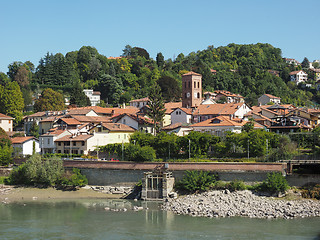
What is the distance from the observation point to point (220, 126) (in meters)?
56.0

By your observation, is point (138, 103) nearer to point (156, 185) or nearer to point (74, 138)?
point (74, 138)

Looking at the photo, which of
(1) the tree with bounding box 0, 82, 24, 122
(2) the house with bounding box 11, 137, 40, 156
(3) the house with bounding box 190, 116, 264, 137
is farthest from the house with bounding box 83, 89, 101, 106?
(3) the house with bounding box 190, 116, 264, 137

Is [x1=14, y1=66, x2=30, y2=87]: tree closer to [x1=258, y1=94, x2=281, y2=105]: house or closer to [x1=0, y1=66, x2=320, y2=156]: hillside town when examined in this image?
[x1=0, y1=66, x2=320, y2=156]: hillside town

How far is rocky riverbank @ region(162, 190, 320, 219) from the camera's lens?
34.9 m

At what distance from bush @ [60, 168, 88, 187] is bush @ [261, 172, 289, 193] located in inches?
658

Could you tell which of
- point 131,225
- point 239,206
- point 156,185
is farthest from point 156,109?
point 131,225

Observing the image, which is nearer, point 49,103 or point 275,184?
point 275,184

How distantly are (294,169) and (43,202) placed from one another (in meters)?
21.9

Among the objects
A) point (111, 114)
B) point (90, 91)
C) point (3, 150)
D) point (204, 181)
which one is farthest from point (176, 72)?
point (204, 181)

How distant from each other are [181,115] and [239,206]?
30166 millimetres

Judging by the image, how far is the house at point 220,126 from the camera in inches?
2183

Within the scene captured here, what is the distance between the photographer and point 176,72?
124 metres

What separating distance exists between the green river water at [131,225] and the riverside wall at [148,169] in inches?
228

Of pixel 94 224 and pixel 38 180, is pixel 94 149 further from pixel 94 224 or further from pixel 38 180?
pixel 94 224
